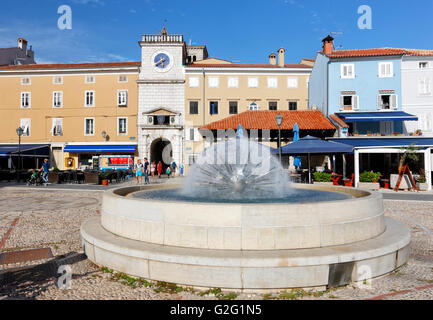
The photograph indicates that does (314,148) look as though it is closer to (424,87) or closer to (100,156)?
(424,87)

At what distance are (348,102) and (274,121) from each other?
6.84m

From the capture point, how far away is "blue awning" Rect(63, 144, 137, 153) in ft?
97.2

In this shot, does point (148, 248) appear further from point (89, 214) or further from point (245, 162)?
point (89, 214)

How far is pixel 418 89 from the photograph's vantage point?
24.7m

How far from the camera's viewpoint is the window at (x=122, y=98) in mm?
30656

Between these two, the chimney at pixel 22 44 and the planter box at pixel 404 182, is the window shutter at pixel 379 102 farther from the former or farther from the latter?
the chimney at pixel 22 44

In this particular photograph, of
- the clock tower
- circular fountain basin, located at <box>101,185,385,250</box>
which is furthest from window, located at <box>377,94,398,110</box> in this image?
circular fountain basin, located at <box>101,185,385,250</box>

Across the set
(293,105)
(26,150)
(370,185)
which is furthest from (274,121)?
(26,150)

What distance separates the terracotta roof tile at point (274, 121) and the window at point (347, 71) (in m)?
3.90

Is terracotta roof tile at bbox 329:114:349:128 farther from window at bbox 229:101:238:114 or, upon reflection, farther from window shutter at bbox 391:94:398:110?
window at bbox 229:101:238:114

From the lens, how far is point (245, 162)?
7539 millimetres

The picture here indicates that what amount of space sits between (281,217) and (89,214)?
6.99 m

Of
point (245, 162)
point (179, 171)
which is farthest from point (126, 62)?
point (245, 162)

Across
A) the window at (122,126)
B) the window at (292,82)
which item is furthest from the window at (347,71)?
the window at (122,126)
